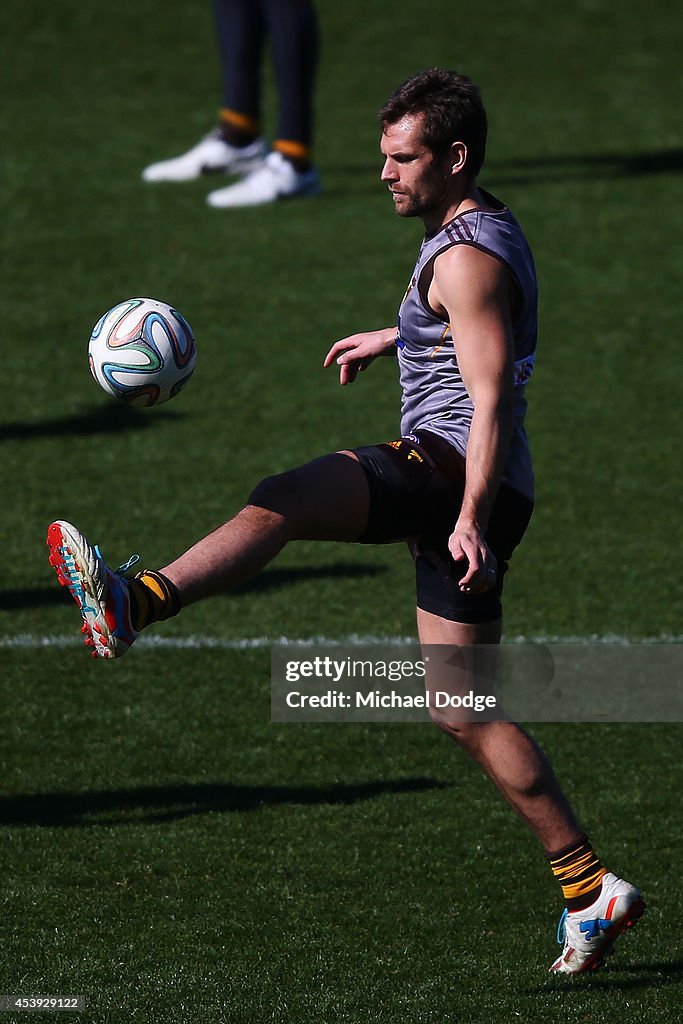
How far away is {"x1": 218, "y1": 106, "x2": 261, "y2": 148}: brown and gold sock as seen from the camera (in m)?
13.2

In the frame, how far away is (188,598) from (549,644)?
2961mm

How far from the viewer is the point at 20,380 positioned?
1014 centimetres

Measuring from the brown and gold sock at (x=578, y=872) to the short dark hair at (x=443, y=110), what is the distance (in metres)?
1.78

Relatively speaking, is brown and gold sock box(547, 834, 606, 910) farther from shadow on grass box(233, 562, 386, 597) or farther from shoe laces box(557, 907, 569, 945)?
shadow on grass box(233, 562, 386, 597)

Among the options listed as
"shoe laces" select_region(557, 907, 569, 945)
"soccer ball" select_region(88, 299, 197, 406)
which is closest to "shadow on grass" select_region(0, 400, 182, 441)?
"soccer ball" select_region(88, 299, 197, 406)

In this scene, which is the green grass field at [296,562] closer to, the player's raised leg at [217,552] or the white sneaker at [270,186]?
the white sneaker at [270,186]

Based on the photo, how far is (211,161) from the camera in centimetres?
1338

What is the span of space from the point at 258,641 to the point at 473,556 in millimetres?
2915

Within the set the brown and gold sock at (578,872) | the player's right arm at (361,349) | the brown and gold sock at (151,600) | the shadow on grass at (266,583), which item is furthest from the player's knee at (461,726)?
the shadow on grass at (266,583)

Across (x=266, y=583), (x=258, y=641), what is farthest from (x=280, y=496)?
(x=266, y=583)

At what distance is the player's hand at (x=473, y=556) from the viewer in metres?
4.22

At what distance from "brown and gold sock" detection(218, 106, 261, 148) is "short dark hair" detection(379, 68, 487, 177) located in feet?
29.2

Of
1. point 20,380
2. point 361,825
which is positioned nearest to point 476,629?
point 361,825

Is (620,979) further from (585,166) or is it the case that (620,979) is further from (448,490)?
(585,166)
